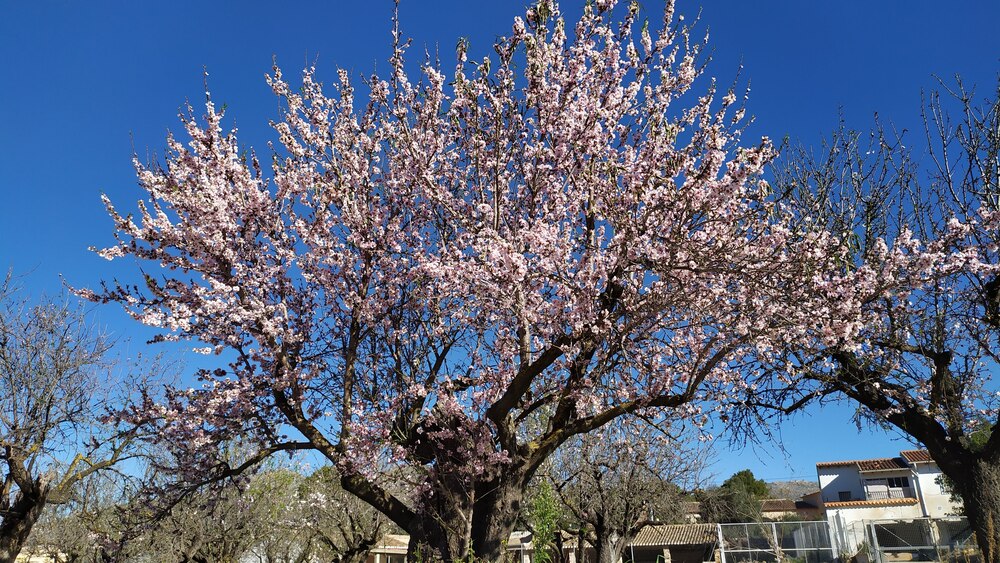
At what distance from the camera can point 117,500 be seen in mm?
21781

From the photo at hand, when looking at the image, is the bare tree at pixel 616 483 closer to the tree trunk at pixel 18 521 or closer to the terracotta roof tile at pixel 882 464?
the tree trunk at pixel 18 521

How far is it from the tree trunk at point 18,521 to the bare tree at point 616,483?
12485 millimetres

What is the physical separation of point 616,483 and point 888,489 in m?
33.7

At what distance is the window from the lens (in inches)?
1654

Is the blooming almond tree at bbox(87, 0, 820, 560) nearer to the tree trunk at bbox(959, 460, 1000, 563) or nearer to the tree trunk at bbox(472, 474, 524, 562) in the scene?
the tree trunk at bbox(472, 474, 524, 562)

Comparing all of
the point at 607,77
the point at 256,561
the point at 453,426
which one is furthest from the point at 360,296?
the point at 256,561

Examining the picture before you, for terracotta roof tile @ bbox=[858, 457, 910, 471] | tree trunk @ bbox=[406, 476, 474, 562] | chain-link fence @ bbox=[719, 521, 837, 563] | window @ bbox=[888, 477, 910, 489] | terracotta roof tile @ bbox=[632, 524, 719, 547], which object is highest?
terracotta roof tile @ bbox=[858, 457, 910, 471]

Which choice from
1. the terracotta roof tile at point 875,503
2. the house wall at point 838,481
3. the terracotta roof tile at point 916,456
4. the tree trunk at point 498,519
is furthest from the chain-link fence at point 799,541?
the house wall at point 838,481

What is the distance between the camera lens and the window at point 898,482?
42000mm

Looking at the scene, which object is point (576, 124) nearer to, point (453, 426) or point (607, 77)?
point (607, 77)

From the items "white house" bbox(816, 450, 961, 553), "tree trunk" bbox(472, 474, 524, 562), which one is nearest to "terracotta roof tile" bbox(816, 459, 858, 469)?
"white house" bbox(816, 450, 961, 553)

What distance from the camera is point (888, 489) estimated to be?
42344 millimetres

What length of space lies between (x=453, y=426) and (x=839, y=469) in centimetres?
4746

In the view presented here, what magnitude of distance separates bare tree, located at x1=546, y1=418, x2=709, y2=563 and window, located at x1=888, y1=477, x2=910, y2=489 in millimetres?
30964
